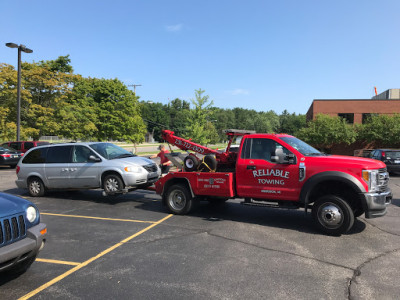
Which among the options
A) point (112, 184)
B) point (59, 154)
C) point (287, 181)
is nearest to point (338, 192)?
point (287, 181)

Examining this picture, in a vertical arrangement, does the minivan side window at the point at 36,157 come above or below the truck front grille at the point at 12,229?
above

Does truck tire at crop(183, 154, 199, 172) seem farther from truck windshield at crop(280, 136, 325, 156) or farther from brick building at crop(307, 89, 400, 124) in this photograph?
brick building at crop(307, 89, 400, 124)

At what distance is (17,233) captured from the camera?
11.5ft

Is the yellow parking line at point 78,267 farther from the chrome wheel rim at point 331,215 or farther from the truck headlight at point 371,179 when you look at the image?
the truck headlight at point 371,179

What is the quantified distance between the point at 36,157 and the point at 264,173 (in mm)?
7455

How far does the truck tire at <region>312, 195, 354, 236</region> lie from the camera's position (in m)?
5.61

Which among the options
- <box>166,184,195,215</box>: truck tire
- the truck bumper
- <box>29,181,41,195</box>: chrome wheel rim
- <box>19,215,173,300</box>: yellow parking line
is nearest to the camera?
<box>19,215,173,300</box>: yellow parking line

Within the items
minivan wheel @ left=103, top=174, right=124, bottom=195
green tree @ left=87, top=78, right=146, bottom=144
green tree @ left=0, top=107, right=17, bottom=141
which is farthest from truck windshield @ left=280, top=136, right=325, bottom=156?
green tree @ left=87, top=78, right=146, bottom=144

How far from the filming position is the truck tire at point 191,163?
738 centimetres

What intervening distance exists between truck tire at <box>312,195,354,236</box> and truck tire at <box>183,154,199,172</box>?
2923mm

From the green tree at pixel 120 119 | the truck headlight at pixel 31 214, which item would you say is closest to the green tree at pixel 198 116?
the green tree at pixel 120 119

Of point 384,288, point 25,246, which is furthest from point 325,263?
point 25,246

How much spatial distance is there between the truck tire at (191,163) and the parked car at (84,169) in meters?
1.64

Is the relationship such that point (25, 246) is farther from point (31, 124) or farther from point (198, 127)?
point (198, 127)
